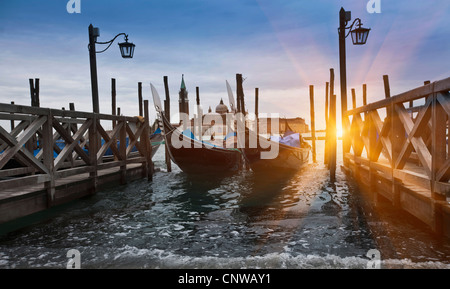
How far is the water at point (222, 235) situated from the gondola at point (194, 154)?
3958mm

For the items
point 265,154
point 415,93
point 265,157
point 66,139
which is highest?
point 415,93

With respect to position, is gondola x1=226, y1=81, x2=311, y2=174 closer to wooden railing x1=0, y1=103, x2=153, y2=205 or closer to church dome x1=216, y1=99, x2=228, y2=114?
wooden railing x1=0, y1=103, x2=153, y2=205

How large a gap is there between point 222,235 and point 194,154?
7.15 metres

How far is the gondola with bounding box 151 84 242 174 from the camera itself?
11.3m

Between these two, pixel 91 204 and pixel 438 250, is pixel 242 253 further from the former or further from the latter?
pixel 91 204

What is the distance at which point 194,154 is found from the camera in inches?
456

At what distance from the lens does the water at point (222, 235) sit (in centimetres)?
359

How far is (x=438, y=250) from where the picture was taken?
368 cm

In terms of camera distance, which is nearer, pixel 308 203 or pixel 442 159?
pixel 442 159

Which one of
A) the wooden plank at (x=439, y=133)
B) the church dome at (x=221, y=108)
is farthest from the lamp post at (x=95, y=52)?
the church dome at (x=221, y=108)

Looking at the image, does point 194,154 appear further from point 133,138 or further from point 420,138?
point 420,138

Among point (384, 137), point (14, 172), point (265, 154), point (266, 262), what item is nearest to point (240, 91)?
point (265, 154)

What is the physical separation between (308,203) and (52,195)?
4866mm
